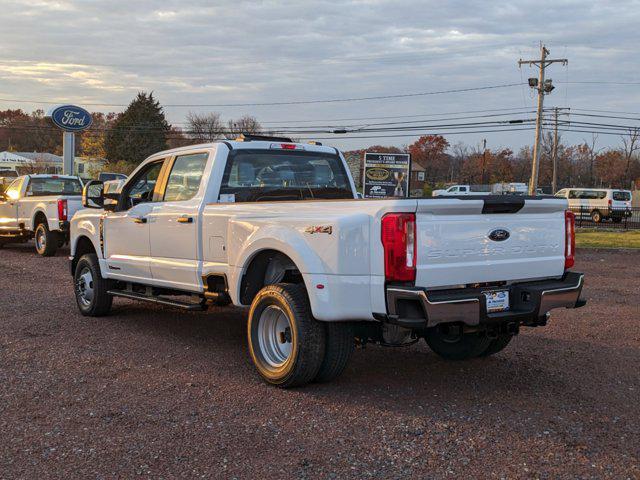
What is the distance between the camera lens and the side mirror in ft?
26.2

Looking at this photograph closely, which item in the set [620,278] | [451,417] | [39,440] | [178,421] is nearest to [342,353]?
[451,417]

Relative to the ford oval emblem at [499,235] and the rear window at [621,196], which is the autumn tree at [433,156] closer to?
the rear window at [621,196]

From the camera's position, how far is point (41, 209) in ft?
52.0

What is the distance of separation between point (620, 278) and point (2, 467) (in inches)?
472

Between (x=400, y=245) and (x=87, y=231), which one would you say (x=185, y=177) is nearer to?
(x=87, y=231)

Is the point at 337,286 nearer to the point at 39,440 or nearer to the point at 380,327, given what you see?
the point at 380,327

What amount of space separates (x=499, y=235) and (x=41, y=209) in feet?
44.3

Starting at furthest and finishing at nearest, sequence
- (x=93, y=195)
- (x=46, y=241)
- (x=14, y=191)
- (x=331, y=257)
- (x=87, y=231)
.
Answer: (x=14, y=191)
(x=46, y=241)
(x=87, y=231)
(x=93, y=195)
(x=331, y=257)

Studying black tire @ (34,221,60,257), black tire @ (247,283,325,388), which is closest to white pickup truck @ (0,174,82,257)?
black tire @ (34,221,60,257)

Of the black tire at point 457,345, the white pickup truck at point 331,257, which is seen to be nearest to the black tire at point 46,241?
the white pickup truck at point 331,257

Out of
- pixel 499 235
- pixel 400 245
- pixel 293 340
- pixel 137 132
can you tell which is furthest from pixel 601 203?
pixel 137 132

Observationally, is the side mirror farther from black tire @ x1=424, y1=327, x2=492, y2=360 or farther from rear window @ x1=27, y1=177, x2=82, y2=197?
rear window @ x1=27, y1=177, x2=82, y2=197

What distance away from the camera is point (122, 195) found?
25.4 ft

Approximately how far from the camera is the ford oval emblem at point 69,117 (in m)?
29.0
